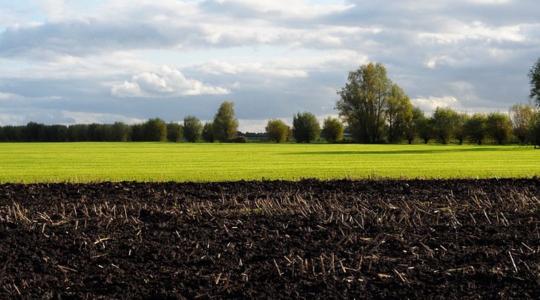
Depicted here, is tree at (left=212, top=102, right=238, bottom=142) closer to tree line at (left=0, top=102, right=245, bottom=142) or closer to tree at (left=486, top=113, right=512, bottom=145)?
tree line at (left=0, top=102, right=245, bottom=142)

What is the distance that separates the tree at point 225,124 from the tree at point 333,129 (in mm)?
16579

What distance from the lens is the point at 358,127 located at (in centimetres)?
11788

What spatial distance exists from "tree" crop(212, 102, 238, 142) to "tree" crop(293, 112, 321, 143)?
1135cm

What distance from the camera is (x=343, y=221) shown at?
13.4 meters

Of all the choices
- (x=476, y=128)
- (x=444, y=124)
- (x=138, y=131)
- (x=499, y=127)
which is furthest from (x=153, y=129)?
(x=499, y=127)

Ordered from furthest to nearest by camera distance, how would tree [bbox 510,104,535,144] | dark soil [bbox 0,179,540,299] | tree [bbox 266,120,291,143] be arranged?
tree [bbox 266,120,291,143], tree [bbox 510,104,535,144], dark soil [bbox 0,179,540,299]

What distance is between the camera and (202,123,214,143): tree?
13362 cm

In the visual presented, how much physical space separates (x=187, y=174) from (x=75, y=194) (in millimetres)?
9851

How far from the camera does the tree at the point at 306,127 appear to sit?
442ft

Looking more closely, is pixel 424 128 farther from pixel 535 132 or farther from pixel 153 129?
pixel 153 129

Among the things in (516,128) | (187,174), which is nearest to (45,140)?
(516,128)

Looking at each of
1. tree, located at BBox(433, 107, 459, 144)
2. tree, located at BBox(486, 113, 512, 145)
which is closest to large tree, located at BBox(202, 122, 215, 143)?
tree, located at BBox(433, 107, 459, 144)

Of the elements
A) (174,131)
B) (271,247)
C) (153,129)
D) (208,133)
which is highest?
(153,129)

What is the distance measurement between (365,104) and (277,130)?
27.3m
